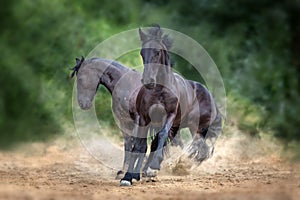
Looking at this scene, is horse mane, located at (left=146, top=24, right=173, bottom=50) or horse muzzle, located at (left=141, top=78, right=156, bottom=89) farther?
horse mane, located at (left=146, top=24, right=173, bottom=50)

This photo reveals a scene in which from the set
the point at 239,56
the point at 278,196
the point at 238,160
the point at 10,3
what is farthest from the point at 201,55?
the point at 278,196

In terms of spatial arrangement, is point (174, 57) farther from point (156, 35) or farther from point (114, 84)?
point (156, 35)

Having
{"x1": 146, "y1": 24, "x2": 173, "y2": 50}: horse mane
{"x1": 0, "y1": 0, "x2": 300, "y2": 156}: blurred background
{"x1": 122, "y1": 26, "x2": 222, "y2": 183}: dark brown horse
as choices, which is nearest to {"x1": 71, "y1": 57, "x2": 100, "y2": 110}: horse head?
{"x1": 122, "y1": 26, "x2": 222, "y2": 183}: dark brown horse

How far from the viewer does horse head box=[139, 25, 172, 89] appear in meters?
8.27

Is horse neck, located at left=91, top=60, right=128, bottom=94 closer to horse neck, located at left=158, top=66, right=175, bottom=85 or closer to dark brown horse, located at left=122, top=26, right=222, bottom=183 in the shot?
dark brown horse, located at left=122, top=26, right=222, bottom=183

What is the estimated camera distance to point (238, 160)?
496 inches

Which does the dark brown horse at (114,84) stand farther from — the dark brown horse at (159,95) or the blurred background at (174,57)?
the blurred background at (174,57)

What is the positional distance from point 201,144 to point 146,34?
10.4 ft

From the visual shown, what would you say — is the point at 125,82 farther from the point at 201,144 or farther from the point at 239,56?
the point at 239,56

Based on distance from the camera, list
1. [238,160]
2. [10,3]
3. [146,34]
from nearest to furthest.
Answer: [146,34] → [238,160] → [10,3]

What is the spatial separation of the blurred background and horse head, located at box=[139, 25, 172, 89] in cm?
442

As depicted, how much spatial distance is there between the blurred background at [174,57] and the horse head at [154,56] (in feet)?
14.5

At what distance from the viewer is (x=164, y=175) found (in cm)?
1058

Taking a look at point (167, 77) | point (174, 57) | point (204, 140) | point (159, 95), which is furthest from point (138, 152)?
point (174, 57)
